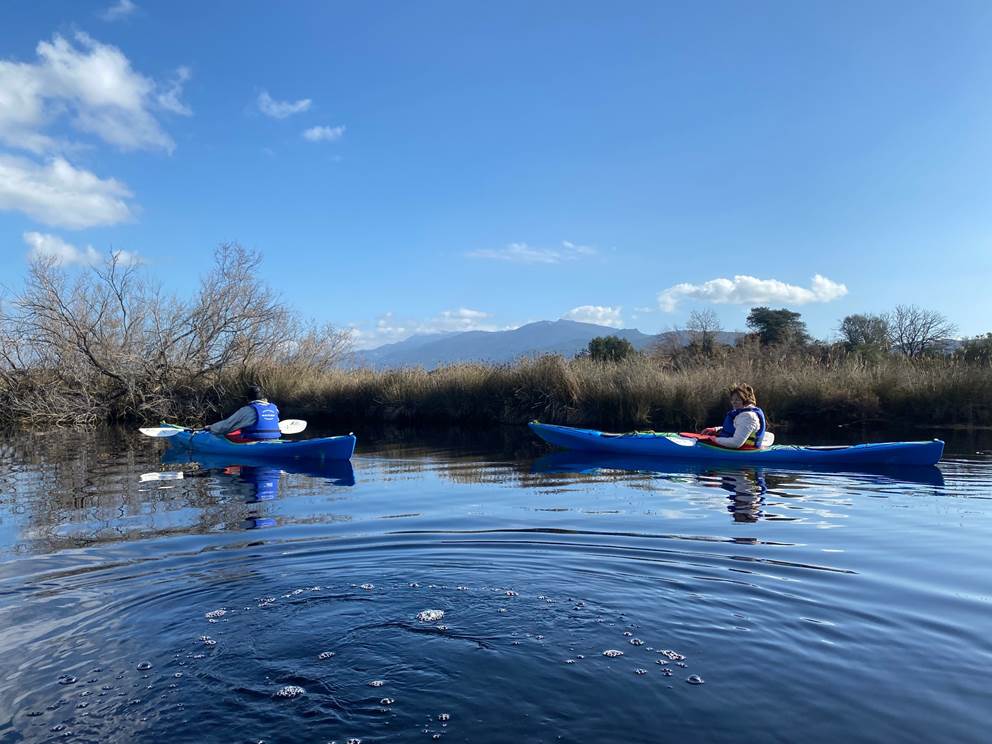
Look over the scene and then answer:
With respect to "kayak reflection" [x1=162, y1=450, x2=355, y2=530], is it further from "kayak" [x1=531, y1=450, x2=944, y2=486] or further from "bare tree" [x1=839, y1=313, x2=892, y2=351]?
"bare tree" [x1=839, y1=313, x2=892, y2=351]

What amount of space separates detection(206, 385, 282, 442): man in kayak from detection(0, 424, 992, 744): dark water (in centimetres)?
479

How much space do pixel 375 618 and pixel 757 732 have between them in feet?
6.75

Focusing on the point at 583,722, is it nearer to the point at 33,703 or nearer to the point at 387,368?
the point at 33,703

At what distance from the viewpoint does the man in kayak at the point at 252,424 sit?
12.6 metres

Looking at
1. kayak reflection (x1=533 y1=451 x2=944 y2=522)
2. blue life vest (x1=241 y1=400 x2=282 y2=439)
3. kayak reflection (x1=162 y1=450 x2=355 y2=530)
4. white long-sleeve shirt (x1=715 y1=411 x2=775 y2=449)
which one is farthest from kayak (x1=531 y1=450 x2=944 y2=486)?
blue life vest (x1=241 y1=400 x2=282 y2=439)

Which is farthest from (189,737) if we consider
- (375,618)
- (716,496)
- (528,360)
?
(528,360)

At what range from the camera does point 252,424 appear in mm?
12672

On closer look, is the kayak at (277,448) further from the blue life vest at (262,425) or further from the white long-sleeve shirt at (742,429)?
the white long-sleeve shirt at (742,429)

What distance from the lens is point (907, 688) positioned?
3121 mm

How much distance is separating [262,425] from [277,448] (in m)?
0.76

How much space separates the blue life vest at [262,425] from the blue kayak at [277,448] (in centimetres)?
16

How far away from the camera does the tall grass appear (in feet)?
53.3

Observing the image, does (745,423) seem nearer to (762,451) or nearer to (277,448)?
(762,451)

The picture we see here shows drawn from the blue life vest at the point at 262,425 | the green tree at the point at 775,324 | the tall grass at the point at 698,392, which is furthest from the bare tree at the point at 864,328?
the blue life vest at the point at 262,425
